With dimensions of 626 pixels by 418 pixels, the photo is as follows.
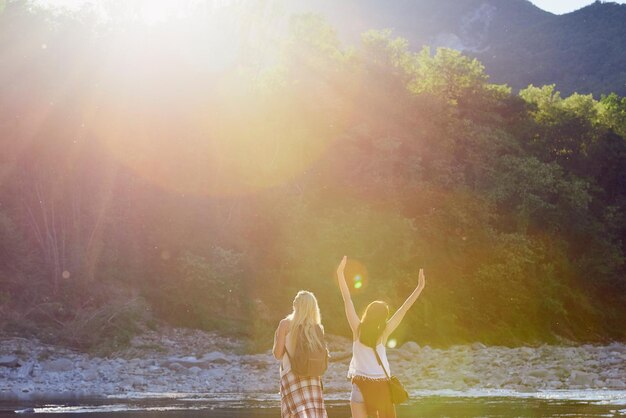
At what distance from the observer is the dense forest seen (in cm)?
3759

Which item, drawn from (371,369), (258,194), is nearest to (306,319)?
(371,369)

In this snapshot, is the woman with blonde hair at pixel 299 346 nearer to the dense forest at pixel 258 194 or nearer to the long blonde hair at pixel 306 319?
the long blonde hair at pixel 306 319

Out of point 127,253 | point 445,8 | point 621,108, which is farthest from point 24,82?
point 445,8

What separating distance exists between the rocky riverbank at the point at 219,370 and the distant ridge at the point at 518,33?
4063cm

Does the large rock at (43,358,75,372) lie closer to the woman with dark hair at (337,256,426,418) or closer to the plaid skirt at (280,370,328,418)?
the plaid skirt at (280,370,328,418)

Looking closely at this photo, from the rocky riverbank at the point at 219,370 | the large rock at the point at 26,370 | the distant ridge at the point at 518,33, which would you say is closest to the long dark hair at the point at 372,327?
the rocky riverbank at the point at 219,370

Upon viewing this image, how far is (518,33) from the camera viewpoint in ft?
454

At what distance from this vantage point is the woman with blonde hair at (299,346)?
904 cm

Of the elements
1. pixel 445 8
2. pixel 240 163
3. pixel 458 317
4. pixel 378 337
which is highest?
pixel 445 8

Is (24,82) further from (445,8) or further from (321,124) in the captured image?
(445,8)

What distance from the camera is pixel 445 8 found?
619ft

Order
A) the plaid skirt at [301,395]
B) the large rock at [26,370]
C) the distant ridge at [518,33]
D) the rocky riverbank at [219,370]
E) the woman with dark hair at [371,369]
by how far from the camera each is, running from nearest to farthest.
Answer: the woman with dark hair at [371,369] < the plaid skirt at [301,395] < the rocky riverbank at [219,370] < the large rock at [26,370] < the distant ridge at [518,33]

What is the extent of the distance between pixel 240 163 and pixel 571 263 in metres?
20.4

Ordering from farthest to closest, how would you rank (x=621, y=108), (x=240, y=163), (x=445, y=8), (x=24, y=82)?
(x=445, y=8) < (x=621, y=108) < (x=240, y=163) < (x=24, y=82)
